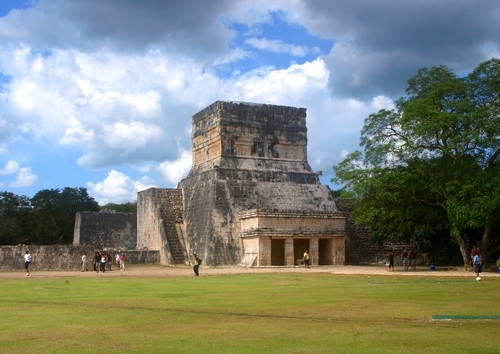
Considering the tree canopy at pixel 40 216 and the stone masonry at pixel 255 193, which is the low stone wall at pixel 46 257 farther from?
the tree canopy at pixel 40 216

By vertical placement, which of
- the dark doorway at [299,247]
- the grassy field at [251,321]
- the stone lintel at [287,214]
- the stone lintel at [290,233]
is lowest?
the grassy field at [251,321]

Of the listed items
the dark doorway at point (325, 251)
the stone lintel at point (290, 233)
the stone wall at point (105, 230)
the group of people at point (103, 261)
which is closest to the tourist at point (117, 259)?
the group of people at point (103, 261)

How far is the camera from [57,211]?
5050cm

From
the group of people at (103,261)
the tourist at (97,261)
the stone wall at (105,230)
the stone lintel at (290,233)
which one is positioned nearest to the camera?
the group of people at (103,261)

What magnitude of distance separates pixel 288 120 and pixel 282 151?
1590 mm

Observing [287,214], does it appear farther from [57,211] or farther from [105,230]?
[57,211]

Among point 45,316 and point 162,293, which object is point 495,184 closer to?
point 162,293

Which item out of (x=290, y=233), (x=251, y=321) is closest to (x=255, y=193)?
(x=290, y=233)

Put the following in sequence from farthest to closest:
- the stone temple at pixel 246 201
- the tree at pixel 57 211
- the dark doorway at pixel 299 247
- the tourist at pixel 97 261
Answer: the tree at pixel 57 211 < the dark doorway at pixel 299 247 < the stone temple at pixel 246 201 < the tourist at pixel 97 261

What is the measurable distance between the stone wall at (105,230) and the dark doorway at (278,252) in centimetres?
1390

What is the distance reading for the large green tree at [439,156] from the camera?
2056cm

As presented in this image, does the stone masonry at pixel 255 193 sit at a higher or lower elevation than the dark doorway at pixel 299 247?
higher

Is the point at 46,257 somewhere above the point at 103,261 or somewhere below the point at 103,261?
above

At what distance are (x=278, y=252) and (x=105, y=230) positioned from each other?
16.0 m
